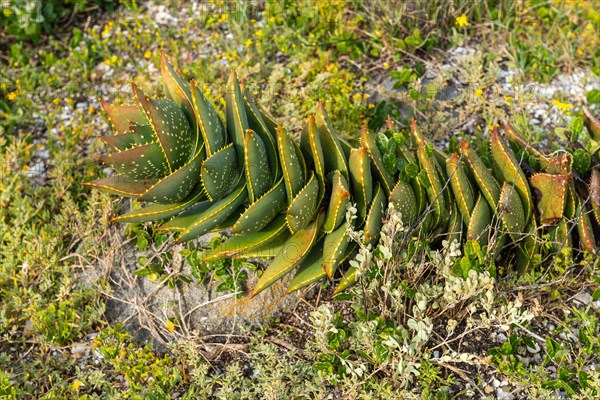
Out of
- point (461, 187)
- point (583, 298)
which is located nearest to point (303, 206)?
point (461, 187)

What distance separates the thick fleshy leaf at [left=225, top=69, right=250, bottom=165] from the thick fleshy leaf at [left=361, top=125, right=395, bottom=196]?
58cm

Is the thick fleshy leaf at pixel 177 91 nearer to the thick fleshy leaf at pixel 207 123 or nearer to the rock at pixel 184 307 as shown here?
the thick fleshy leaf at pixel 207 123

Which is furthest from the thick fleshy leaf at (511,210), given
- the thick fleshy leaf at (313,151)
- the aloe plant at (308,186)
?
the thick fleshy leaf at (313,151)

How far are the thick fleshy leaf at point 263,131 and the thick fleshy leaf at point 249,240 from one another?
238 mm

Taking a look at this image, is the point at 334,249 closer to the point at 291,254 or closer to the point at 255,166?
the point at 291,254

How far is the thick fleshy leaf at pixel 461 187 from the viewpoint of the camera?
335 cm

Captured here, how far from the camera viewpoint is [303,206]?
3195 mm

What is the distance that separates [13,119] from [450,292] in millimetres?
3570

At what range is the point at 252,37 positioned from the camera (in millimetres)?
5488

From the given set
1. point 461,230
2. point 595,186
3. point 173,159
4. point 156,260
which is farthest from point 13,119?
point 595,186

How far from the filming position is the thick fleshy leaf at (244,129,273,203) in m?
3.08

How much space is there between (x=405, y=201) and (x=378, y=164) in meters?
0.22

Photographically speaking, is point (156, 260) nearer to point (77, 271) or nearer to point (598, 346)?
point (77, 271)

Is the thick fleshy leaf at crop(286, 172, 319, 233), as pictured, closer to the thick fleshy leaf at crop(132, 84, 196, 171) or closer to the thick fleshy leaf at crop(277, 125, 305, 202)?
the thick fleshy leaf at crop(277, 125, 305, 202)
